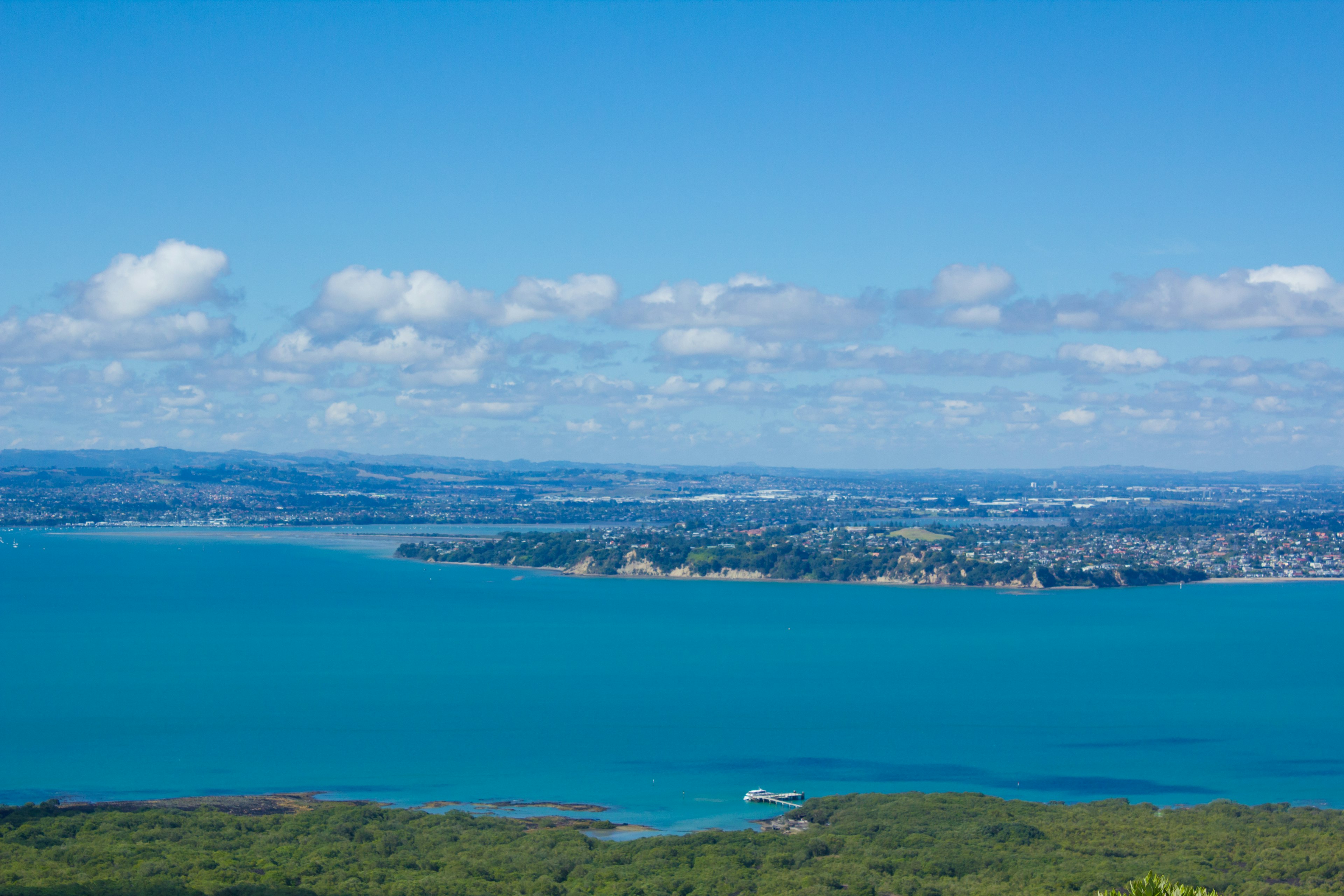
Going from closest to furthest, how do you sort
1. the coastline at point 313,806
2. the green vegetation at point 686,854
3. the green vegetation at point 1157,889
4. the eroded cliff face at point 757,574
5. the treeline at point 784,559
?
1. the green vegetation at point 1157,889
2. the green vegetation at point 686,854
3. the coastline at point 313,806
4. the eroded cliff face at point 757,574
5. the treeline at point 784,559

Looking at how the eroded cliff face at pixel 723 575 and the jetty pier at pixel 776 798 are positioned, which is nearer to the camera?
the jetty pier at pixel 776 798

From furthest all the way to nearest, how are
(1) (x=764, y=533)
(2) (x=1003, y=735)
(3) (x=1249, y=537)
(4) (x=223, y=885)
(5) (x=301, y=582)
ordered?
(1) (x=764, y=533)
(3) (x=1249, y=537)
(5) (x=301, y=582)
(2) (x=1003, y=735)
(4) (x=223, y=885)

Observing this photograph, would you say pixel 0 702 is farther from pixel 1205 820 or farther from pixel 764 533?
pixel 764 533

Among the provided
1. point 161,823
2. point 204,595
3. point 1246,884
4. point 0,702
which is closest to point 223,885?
point 161,823

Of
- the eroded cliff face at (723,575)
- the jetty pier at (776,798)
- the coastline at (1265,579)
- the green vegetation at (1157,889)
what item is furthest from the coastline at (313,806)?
the coastline at (1265,579)

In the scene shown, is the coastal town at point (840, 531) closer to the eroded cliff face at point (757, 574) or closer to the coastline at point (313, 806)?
the eroded cliff face at point (757, 574)

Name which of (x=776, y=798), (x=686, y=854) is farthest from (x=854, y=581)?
(x=686, y=854)

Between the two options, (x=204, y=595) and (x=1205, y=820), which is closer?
(x=1205, y=820)
